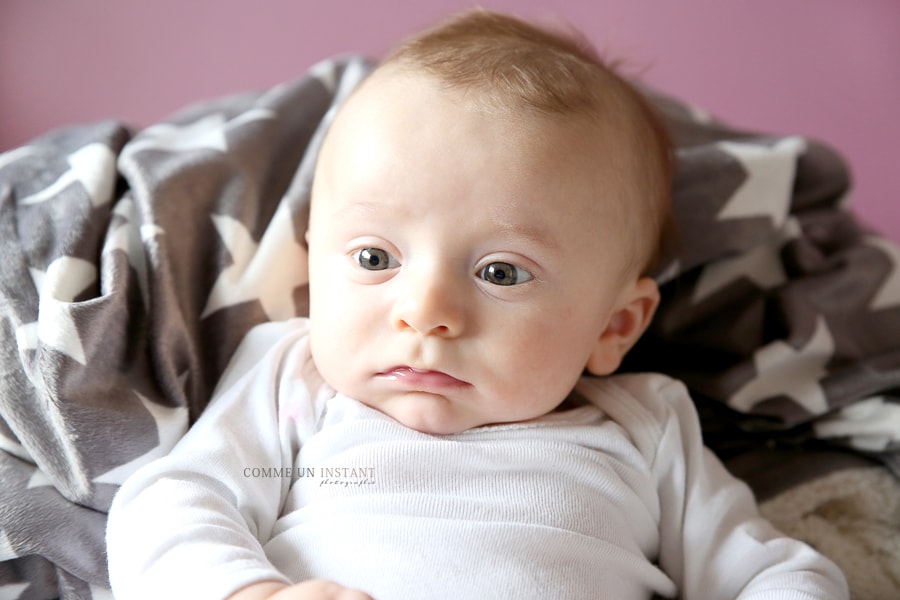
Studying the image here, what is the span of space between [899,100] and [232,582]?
181 centimetres

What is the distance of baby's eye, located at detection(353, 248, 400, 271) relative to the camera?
3.09ft

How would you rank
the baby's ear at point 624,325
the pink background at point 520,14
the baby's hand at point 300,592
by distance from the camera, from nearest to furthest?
the baby's hand at point 300,592, the baby's ear at point 624,325, the pink background at point 520,14

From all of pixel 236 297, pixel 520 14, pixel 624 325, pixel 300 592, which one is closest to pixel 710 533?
pixel 624 325

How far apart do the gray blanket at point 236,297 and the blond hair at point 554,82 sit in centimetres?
18

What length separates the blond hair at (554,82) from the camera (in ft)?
3.15

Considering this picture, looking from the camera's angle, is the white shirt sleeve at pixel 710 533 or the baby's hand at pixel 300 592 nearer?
the baby's hand at pixel 300 592

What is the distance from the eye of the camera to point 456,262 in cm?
91

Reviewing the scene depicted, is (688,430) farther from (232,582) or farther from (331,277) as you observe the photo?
(232,582)

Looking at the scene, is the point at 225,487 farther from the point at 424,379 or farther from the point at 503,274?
the point at 503,274

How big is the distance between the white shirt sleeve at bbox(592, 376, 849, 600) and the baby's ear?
5 cm

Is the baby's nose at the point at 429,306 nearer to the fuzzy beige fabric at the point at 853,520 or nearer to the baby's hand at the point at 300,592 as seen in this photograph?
the baby's hand at the point at 300,592

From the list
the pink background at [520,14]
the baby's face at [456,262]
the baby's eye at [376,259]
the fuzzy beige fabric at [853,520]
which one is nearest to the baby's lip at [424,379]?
the baby's face at [456,262]

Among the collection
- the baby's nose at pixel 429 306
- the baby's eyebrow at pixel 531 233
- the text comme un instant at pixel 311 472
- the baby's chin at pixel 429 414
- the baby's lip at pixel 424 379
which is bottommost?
the text comme un instant at pixel 311 472

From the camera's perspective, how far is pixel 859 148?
6.52 feet
